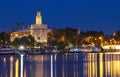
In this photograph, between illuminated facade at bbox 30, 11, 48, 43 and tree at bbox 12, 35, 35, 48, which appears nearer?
tree at bbox 12, 35, 35, 48

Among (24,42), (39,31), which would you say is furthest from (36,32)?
(24,42)

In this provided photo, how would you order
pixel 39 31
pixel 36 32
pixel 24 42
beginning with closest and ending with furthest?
pixel 24 42, pixel 36 32, pixel 39 31

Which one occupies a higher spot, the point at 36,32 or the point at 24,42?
the point at 36,32

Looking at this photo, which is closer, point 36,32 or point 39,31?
point 36,32

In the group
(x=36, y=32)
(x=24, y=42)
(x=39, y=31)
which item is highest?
(x=39, y=31)

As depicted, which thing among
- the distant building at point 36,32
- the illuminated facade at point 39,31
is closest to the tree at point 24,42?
the illuminated facade at point 39,31

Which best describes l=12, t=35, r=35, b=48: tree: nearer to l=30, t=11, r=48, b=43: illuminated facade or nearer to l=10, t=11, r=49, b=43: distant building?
l=30, t=11, r=48, b=43: illuminated facade

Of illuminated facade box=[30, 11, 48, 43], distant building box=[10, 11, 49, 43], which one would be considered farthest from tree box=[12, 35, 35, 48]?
distant building box=[10, 11, 49, 43]

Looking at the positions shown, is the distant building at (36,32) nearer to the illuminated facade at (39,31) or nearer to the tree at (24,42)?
the illuminated facade at (39,31)

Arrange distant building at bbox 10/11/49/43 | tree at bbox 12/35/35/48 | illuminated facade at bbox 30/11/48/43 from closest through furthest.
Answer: tree at bbox 12/35/35/48 < illuminated facade at bbox 30/11/48/43 < distant building at bbox 10/11/49/43

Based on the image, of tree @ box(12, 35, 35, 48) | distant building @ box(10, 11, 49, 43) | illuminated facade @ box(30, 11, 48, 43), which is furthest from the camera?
distant building @ box(10, 11, 49, 43)

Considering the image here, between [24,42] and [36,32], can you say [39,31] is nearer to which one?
[36,32]

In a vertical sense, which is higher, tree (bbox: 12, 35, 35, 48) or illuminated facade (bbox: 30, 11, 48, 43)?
illuminated facade (bbox: 30, 11, 48, 43)

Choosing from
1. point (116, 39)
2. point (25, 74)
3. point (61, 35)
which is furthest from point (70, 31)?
point (25, 74)
